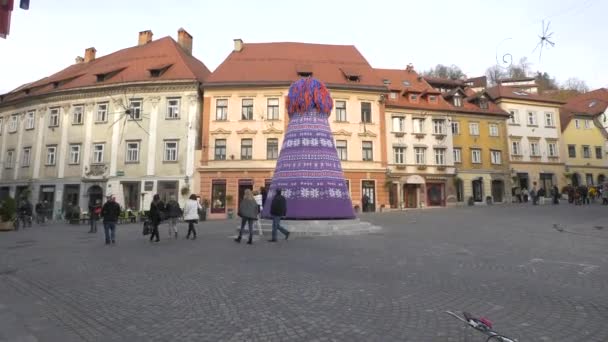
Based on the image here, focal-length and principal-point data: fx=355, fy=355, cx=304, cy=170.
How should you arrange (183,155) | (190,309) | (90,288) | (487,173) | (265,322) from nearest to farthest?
(265,322) → (190,309) → (90,288) → (183,155) → (487,173)

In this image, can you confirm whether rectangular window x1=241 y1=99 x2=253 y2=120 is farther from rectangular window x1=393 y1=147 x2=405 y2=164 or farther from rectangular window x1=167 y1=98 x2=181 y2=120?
rectangular window x1=393 y1=147 x2=405 y2=164

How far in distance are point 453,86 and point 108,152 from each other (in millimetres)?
35894

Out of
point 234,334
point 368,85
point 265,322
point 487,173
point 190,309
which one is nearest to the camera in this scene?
point 234,334

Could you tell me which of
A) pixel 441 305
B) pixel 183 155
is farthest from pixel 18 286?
pixel 183 155

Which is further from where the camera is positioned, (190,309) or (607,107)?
(607,107)

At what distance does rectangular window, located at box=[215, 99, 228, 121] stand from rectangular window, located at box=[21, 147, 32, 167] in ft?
57.7

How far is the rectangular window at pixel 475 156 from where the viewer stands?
35516 mm

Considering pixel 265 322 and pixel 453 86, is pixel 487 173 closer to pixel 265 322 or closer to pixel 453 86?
pixel 453 86

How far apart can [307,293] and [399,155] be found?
30.0m

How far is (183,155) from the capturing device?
2850cm

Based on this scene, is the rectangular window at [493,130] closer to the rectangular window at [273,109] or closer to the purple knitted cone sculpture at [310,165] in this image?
the rectangular window at [273,109]

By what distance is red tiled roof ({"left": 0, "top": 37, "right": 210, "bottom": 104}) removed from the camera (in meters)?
30.0

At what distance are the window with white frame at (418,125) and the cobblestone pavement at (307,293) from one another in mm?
26013

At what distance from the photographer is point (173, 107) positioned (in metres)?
29.4
